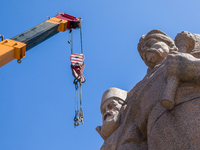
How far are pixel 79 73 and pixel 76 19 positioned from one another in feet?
10.1

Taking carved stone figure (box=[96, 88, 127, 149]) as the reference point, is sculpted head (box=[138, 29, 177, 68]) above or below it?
above

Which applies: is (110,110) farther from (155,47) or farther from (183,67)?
(183,67)

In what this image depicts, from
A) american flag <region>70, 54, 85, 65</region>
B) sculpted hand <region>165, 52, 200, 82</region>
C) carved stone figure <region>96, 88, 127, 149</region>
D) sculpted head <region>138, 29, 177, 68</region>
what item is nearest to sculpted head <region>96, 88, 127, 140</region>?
carved stone figure <region>96, 88, 127, 149</region>

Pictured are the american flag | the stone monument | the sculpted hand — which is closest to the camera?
the stone monument

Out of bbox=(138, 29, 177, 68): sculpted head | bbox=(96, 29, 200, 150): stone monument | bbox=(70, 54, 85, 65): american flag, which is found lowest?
bbox=(96, 29, 200, 150): stone monument

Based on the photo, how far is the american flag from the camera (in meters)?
13.9

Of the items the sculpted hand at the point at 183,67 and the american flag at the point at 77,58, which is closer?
the sculpted hand at the point at 183,67

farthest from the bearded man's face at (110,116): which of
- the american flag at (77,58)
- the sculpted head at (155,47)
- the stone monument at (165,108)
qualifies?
the american flag at (77,58)

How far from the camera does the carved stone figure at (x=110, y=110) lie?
6188mm

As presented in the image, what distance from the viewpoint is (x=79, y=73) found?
1320cm

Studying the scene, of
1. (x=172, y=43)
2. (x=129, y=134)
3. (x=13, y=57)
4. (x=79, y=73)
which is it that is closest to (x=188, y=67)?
(x=129, y=134)

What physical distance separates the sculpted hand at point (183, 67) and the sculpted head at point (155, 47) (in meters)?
1.67

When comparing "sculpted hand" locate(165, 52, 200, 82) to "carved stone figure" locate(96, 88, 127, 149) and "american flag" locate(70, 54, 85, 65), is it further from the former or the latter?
"american flag" locate(70, 54, 85, 65)

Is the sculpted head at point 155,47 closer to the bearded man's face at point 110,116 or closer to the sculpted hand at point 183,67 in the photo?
the bearded man's face at point 110,116
